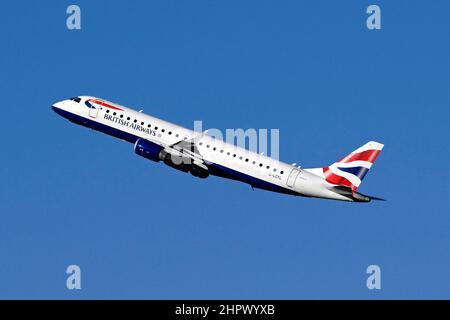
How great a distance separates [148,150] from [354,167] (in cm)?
2300

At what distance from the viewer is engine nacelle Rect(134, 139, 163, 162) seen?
120 meters

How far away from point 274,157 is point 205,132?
834 cm

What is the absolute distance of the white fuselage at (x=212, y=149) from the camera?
11619 centimetres

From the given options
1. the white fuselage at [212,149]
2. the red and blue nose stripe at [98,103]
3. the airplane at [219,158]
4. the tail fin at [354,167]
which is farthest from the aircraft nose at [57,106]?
the tail fin at [354,167]

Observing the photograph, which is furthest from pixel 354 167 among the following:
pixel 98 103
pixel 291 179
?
pixel 98 103

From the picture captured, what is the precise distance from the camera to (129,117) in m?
124

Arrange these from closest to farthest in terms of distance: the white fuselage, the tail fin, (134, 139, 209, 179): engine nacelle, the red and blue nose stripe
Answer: the tail fin < the white fuselage < (134, 139, 209, 179): engine nacelle < the red and blue nose stripe

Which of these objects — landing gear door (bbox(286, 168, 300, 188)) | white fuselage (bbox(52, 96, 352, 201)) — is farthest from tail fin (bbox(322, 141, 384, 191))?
landing gear door (bbox(286, 168, 300, 188))

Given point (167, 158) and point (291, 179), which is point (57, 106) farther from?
point (291, 179)

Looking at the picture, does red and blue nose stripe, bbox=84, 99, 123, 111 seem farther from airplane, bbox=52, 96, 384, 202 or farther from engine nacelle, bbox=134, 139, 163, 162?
engine nacelle, bbox=134, 139, 163, 162

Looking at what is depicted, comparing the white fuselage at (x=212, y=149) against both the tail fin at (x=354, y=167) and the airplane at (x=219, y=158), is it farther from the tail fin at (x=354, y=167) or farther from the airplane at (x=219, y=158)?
the tail fin at (x=354, y=167)

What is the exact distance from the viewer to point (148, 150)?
120 m

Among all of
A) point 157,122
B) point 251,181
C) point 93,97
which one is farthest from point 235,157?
Answer: point 93,97
